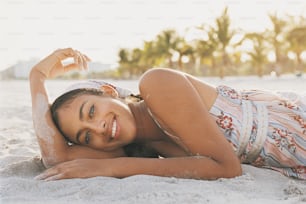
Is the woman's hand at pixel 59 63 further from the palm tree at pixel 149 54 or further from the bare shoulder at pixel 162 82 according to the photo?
the palm tree at pixel 149 54

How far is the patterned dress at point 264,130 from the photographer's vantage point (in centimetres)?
243

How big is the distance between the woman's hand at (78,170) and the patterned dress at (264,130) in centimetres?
63

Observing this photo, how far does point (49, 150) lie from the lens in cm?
251

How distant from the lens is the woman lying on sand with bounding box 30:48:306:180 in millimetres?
2217

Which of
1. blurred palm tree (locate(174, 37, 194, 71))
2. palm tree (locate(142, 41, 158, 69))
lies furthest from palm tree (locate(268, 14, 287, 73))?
palm tree (locate(142, 41, 158, 69))

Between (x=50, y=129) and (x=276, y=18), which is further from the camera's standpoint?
(x=276, y=18)

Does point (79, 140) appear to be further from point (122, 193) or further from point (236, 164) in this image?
point (236, 164)

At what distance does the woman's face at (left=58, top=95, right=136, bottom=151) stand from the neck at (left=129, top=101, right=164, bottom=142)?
5.0 inches

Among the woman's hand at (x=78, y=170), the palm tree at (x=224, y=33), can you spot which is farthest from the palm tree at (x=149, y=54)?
the woman's hand at (x=78, y=170)

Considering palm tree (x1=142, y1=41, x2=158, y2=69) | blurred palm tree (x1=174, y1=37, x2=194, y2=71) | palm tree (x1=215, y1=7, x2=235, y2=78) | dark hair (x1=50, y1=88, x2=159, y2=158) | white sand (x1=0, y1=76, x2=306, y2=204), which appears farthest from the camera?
palm tree (x1=142, y1=41, x2=158, y2=69)

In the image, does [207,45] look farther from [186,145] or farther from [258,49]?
[186,145]

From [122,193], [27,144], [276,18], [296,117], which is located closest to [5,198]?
[122,193]

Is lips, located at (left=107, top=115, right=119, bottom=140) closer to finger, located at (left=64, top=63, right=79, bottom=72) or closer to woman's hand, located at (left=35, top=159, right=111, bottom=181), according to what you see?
woman's hand, located at (left=35, top=159, right=111, bottom=181)

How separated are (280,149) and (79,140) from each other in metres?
1.04
